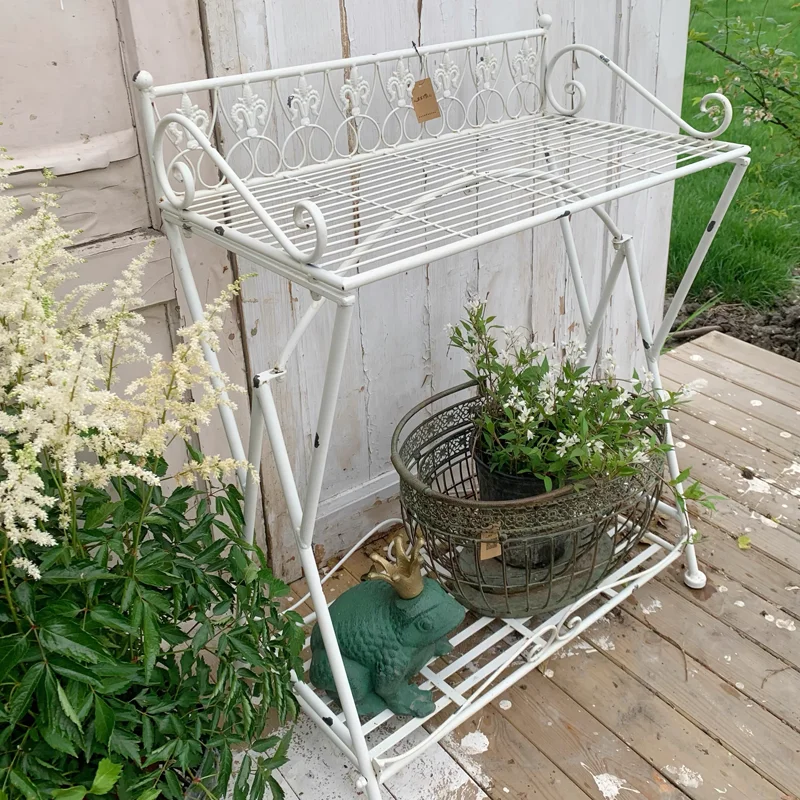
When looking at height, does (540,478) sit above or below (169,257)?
below

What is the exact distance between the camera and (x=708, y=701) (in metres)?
1.65

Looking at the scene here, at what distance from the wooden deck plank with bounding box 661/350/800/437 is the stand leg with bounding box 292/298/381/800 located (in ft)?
5.04

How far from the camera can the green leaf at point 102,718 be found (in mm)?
994

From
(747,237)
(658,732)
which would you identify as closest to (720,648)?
(658,732)

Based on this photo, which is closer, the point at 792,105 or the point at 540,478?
the point at 540,478

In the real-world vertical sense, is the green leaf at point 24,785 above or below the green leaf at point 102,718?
below

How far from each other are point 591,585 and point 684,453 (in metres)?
0.83

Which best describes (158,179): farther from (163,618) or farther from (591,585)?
(591,585)

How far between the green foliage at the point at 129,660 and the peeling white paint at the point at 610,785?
0.59 meters

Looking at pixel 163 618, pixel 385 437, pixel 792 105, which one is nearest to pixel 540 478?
pixel 385 437

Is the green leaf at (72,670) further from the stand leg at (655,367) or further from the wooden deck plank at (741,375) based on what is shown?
the wooden deck plank at (741,375)

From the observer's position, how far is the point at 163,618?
1.22m

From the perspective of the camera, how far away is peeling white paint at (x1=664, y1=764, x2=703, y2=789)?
4.89ft

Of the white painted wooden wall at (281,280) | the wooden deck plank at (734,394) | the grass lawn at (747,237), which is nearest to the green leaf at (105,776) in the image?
the white painted wooden wall at (281,280)
